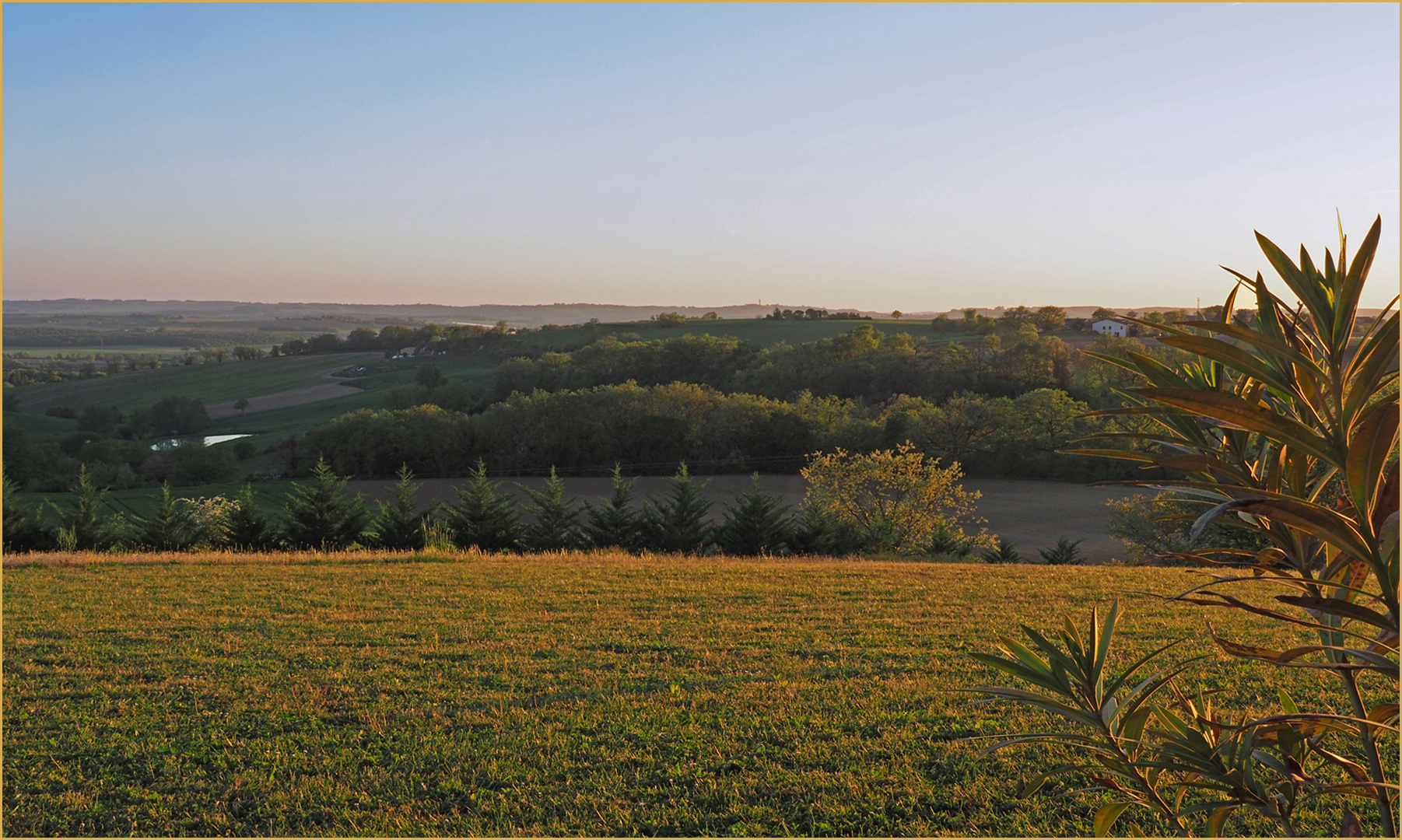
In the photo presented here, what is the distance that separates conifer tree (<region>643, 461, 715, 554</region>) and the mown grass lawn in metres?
9.78

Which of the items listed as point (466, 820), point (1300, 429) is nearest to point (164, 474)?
point (466, 820)

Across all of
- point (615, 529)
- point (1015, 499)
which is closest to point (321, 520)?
point (615, 529)

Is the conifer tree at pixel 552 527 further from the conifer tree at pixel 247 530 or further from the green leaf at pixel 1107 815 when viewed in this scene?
the green leaf at pixel 1107 815

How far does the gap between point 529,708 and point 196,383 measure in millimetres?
76929

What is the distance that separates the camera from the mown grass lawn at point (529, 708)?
452 centimetres

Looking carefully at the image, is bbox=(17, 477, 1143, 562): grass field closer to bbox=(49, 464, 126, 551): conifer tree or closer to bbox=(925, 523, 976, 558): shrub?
bbox=(925, 523, 976, 558): shrub

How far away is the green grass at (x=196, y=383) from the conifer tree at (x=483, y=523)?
163 ft

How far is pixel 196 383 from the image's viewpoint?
69750 mm

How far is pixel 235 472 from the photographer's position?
43125mm

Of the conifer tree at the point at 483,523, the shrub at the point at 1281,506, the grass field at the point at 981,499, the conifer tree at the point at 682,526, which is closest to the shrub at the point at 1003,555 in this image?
A: the grass field at the point at 981,499

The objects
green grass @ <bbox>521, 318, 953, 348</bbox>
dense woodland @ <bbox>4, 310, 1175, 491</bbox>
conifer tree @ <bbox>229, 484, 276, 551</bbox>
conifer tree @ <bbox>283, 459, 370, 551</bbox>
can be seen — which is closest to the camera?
conifer tree @ <bbox>229, 484, 276, 551</bbox>

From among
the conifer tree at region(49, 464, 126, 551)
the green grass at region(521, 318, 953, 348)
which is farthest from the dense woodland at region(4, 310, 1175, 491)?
the green grass at region(521, 318, 953, 348)

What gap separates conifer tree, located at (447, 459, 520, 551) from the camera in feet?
70.7

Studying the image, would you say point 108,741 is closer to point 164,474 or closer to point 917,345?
point 164,474
